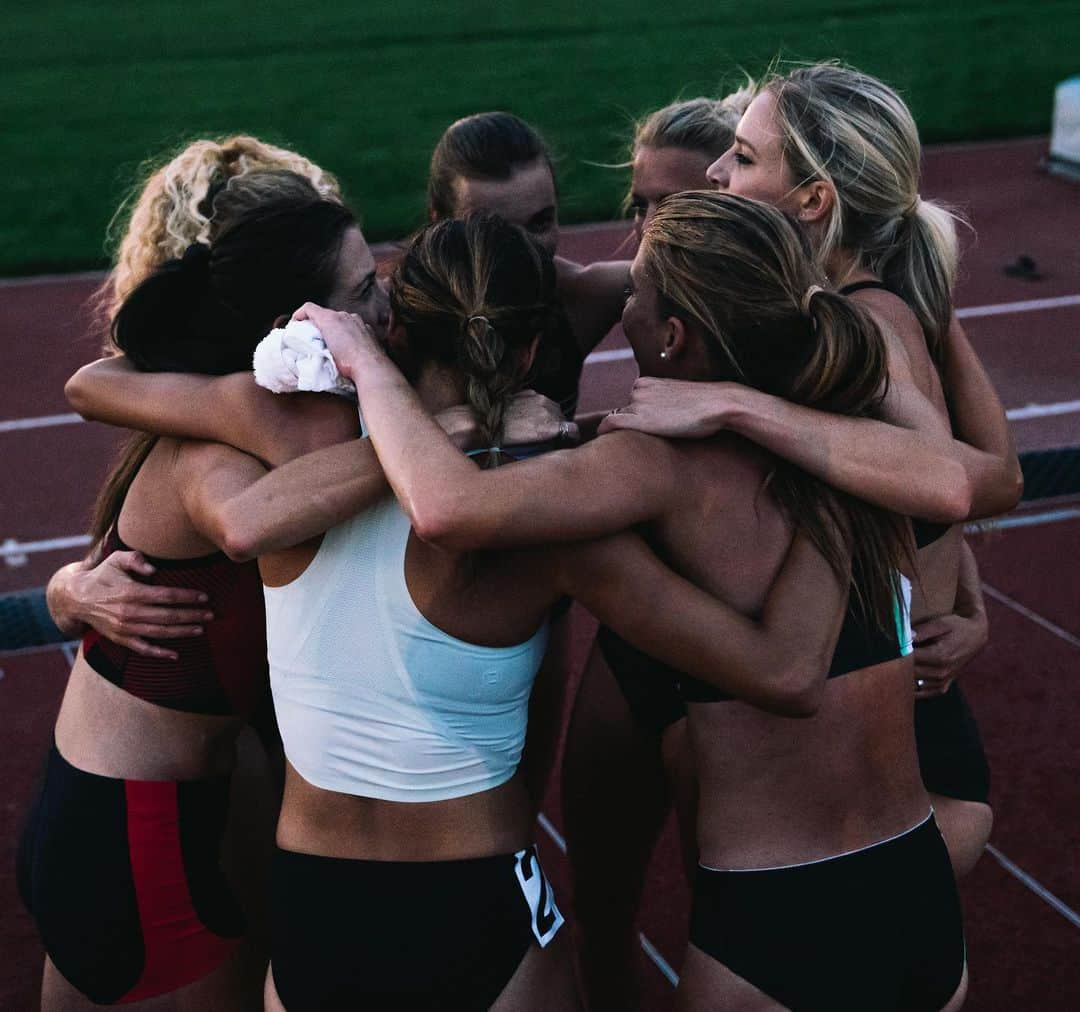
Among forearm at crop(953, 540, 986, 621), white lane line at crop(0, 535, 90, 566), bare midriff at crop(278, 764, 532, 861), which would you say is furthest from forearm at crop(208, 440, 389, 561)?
white lane line at crop(0, 535, 90, 566)

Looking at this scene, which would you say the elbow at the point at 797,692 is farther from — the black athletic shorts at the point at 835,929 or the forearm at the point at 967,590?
the forearm at the point at 967,590

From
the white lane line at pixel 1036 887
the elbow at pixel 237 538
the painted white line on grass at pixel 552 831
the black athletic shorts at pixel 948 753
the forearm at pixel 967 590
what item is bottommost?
the painted white line on grass at pixel 552 831

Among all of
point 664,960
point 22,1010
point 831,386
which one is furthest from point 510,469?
point 22,1010

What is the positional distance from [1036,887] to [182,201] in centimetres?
291

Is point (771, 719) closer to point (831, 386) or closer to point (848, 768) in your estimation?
point (848, 768)

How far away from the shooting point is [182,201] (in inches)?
123

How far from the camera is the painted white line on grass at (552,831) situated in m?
4.37

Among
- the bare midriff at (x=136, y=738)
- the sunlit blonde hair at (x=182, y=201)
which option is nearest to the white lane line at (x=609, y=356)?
the sunlit blonde hair at (x=182, y=201)

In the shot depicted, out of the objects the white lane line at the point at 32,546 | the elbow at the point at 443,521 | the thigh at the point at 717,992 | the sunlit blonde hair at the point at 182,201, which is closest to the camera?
the elbow at the point at 443,521

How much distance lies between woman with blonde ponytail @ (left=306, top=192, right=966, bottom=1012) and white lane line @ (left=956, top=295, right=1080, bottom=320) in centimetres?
731

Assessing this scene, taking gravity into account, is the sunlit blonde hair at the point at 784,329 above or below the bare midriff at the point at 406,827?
above

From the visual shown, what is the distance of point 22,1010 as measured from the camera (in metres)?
3.72

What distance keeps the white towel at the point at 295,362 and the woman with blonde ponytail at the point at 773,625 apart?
0.14 ft

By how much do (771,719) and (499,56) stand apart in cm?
1363
